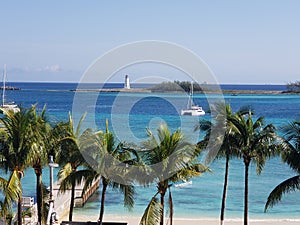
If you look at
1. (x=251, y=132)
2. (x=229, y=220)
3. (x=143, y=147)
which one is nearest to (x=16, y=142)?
(x=143, y=147)

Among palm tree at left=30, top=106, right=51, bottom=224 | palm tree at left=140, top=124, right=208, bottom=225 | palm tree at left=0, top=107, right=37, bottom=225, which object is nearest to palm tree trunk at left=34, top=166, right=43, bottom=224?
palm tree at left=30, top=106, right=51, bottom=224

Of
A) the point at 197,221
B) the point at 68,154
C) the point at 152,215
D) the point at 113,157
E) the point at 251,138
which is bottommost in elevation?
the point at 197,221

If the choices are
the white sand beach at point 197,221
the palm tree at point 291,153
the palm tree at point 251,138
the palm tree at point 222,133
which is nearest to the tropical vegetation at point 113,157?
the palm tree at point 291,153

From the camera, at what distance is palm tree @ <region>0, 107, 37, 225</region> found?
50.3 feet

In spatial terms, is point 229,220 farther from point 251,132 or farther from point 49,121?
point 49,121

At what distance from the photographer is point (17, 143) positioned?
15.4m

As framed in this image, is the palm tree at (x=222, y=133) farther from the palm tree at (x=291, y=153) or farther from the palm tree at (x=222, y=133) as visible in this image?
the palm tree at (x=291, y=153)

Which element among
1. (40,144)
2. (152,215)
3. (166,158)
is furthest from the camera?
(40,144)

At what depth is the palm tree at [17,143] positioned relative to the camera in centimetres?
1534

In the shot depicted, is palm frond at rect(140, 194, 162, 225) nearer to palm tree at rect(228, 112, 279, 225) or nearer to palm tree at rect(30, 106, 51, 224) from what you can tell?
palm tree at rect(30, 106, 51, 224)

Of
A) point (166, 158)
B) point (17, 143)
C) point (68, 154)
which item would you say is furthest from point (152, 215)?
point (68, 154)

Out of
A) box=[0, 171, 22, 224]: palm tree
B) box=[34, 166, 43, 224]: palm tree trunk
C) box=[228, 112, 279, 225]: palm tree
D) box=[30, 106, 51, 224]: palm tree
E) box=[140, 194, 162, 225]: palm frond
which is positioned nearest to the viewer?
box=[0, 171, 22, 224]: palm tree

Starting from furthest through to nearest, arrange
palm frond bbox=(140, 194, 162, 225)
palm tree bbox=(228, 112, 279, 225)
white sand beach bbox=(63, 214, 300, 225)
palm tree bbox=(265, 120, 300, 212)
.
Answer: white sand beach bbox=(63, 214, 300, 225)
palm tree bbox=(228, 112, 279, 225)
palm tree bbox=(265, 120, 300, 212)
palm frond bbox=(140, 194, 162, 225)

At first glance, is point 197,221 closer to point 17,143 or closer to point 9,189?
point 17,143
